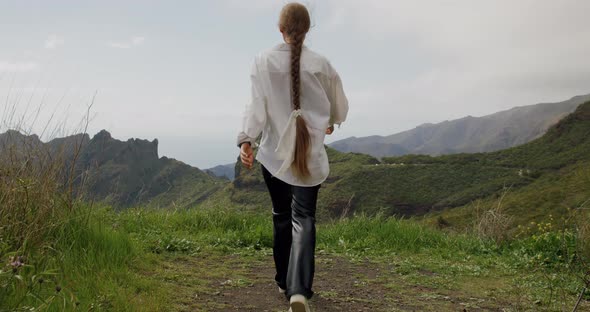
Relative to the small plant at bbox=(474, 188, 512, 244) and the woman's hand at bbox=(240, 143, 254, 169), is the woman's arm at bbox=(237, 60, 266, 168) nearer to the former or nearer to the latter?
the woman's hand at bbox=(240, 143, 254, 169)

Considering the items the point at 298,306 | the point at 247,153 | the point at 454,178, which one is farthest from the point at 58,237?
the point at 454,178

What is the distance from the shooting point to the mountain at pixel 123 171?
512 cm

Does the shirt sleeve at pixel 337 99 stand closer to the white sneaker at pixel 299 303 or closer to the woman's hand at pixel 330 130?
the woman's hand at pixel 330 130

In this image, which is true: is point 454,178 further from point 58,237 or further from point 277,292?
point 58,237

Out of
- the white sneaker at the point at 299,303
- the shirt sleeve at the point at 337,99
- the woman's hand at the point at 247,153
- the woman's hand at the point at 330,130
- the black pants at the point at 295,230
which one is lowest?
the white sneaker at the point at 299,303

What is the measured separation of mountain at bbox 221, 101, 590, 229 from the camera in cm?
6912

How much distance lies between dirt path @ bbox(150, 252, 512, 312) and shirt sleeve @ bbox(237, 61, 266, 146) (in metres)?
1.33

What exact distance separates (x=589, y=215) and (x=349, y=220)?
3047 mm

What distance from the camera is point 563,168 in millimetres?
81812

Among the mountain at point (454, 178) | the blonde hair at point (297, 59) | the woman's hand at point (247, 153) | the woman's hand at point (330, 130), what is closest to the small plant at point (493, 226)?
the woman's hand at point (330, 130)

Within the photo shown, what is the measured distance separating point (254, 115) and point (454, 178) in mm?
84122

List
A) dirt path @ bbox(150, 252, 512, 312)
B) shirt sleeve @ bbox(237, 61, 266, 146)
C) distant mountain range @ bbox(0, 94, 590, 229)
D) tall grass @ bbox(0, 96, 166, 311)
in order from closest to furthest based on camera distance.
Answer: tall grass @ bbox(0, 96, 166, 311) → shirt sleeve @ bbox(237, 61, 266, 146) → dirt path @ bbox(150, 252, 512, 312) → distant mountain range @ bbox(0, 94, 590, 229)

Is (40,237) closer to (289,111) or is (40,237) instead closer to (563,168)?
(289,111)

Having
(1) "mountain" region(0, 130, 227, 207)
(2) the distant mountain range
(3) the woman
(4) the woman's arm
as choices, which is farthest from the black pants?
(2) the distant mountain range
